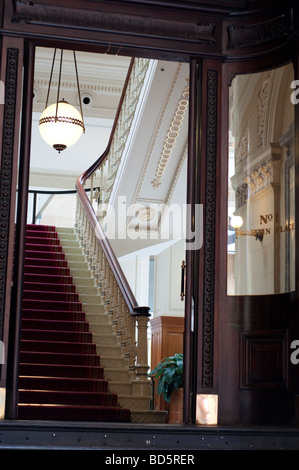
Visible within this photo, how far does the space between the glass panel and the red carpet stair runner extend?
2.84 meters

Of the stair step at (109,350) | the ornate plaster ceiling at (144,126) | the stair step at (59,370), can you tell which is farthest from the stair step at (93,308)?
the ornate plaster ceiling at (144,126)

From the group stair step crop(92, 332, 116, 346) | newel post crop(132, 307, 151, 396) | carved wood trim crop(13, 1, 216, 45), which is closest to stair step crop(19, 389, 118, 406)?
newel post crop(132, 307, 151, 396)

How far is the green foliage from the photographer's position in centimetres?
1030

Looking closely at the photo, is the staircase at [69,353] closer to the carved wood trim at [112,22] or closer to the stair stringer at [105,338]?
the stair stringer at [105,338]

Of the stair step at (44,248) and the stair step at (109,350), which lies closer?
the stair step at (109,350)

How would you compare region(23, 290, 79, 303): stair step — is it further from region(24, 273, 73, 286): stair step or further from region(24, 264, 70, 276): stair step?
region(24, 264, 70, 276): stair step

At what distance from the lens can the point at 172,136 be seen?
33.8 ft

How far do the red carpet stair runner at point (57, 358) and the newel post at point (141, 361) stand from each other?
1.32 feet

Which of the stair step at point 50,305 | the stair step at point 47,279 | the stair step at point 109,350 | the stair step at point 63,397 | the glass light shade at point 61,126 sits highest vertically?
the glass light shade at point 61,126

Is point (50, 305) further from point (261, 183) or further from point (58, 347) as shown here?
point (261, 183)

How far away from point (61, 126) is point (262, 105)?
13.7ft

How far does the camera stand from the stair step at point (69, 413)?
23.4 feet

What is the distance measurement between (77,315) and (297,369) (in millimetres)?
4566
